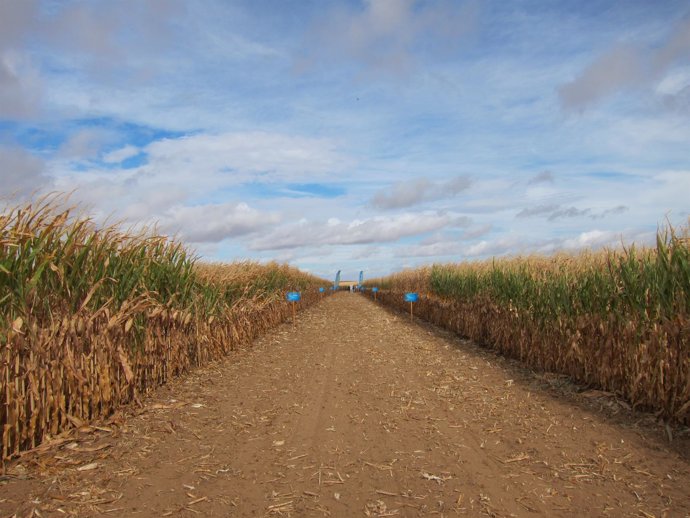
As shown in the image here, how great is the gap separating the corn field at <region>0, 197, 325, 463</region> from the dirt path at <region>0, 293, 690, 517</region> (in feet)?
1.20

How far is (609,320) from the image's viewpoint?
7.29m

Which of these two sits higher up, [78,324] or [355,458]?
[78,324]

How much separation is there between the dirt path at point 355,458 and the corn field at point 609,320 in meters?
0.73

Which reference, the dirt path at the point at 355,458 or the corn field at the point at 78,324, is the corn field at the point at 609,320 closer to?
the dirt path at the point at 355,458

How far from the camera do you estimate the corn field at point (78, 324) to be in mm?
4543

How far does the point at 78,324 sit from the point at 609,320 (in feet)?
24.9

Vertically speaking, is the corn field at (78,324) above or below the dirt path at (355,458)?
above

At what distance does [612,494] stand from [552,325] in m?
5.50

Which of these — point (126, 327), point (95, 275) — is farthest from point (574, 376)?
point (95, 275)

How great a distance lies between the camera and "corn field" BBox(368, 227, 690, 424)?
5895 mm

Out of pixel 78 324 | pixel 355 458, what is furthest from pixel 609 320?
pixel 78 324

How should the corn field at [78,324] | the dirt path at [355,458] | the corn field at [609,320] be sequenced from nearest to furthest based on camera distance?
1. the dirt path at [355,458]
2. the corn field at [78,324]
3. the corn field at [609,320]

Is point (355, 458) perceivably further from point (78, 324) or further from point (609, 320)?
point (609, 320)

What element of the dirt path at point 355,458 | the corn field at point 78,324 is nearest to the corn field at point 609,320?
the dirt path at point 355,458
